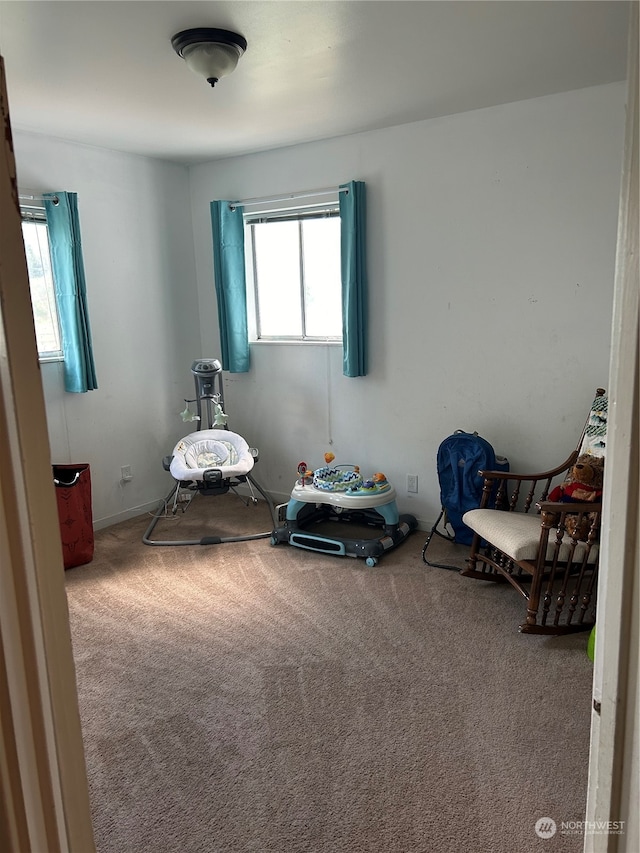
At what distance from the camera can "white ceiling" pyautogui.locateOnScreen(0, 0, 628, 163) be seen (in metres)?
2.09

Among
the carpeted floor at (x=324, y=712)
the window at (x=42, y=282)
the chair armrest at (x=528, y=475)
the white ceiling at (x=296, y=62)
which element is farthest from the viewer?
the window at (x=42, y=282)

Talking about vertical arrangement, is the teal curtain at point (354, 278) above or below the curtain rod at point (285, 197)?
below

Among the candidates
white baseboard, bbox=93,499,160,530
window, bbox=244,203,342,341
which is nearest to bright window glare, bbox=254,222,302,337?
window, bbox=244,203,342,341

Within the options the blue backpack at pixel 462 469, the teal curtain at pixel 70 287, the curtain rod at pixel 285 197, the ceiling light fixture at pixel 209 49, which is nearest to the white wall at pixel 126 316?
the teal curtain at pixel 70 287

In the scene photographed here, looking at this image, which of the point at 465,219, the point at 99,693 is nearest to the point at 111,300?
the point at 465,219

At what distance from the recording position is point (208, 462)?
4082 millimetres

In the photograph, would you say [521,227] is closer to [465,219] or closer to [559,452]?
[465,219]

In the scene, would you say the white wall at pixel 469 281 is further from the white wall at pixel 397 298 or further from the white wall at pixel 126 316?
the white wall at pixel 126 316

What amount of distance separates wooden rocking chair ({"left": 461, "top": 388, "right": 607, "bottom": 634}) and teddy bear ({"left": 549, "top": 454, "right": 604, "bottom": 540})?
0.02m

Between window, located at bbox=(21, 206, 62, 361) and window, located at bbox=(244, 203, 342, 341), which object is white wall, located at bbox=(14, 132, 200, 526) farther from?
window, located at bbox=(244, 203, 342, 341)

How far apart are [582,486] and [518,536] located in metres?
0.41

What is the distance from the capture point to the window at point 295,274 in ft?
13.6

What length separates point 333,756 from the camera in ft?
6.61

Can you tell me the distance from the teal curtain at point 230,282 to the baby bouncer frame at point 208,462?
214 millimetres
